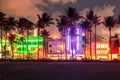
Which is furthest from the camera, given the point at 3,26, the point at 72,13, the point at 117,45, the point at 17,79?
the point at 117,45

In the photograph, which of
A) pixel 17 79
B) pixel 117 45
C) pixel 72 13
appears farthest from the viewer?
pixel 117 45

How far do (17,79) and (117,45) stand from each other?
150832mm

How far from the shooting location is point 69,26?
17588cm

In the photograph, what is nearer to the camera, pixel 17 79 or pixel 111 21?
pixel 17 79

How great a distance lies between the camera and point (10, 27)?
598 ft

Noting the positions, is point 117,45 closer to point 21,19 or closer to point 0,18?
point 21,19

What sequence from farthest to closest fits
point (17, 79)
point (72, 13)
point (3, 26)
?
1. point (3, 26)
2. point (72, 13)
3. point (17, 79)

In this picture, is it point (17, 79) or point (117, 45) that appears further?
point (117, 45)

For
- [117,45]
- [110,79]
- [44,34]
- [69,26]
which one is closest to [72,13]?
[69,26]

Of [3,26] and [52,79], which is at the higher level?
[3,26]

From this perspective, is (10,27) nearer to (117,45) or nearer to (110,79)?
(117,45)

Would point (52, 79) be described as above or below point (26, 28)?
below

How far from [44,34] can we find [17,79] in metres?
140

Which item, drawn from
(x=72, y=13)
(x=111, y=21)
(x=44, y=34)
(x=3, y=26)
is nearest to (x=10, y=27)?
(x=3, y=26)
